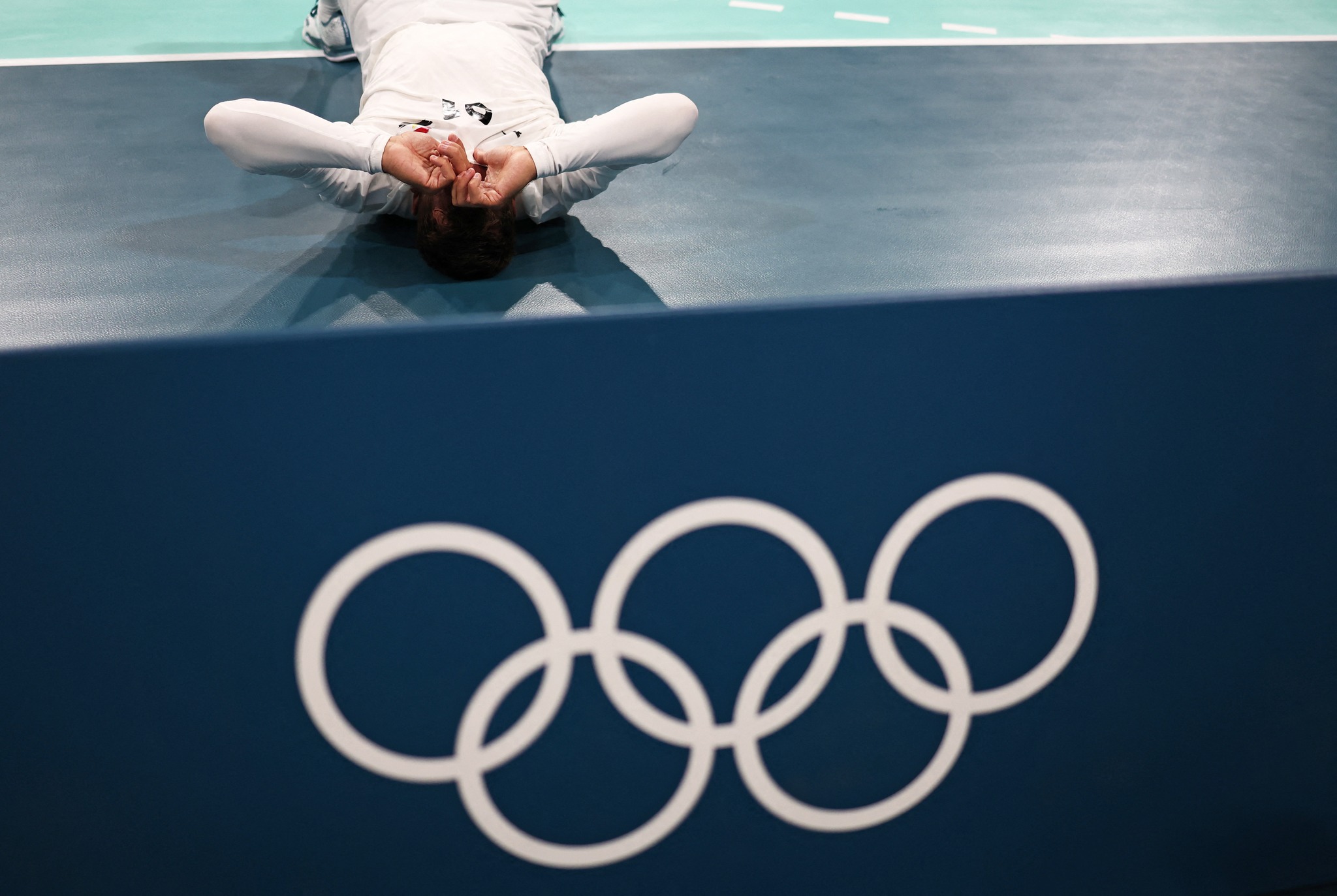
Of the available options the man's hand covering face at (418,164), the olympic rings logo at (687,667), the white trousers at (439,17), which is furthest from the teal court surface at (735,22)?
the olympic rings logo at (687,667)

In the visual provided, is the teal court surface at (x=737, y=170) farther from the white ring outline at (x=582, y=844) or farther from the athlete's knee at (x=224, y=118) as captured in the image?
the white ring outline at (x=582, y=844)

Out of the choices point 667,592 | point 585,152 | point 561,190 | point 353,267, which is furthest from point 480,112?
point 667,592

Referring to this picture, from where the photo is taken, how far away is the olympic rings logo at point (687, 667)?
108cm

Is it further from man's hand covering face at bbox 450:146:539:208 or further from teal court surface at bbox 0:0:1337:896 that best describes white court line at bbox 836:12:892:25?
teal court surface at bbox 0:0:1337:896

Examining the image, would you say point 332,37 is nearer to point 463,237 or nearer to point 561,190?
point 561,190

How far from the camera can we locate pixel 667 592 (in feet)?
3.71

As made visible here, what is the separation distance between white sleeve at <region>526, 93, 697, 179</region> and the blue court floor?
228 millimetres

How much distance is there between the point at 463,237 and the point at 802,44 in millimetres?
2310

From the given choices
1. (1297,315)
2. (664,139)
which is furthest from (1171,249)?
(1297,315)

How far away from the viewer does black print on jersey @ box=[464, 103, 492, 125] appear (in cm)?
260

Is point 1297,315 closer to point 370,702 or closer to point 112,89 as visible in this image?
point 370,702

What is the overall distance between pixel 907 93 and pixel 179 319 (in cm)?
256

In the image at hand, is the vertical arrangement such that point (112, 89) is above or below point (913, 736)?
above

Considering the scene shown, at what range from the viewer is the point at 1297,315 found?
1.11 metres
